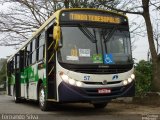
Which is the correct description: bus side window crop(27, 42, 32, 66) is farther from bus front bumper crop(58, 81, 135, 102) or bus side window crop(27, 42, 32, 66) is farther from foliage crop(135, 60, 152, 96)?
bus front bumper crop(58, 81, 135, 102)

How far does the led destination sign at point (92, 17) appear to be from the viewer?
42.4 ft

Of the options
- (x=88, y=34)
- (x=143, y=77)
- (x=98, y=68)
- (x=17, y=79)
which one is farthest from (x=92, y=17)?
(x=17, y=79)

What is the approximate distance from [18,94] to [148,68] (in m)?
6.36

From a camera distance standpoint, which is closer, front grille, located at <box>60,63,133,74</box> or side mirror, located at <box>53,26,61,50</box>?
side mirror, located at <box>53,26,61,50</box>

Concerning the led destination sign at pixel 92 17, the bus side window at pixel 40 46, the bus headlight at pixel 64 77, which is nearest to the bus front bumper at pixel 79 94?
the bus headlight at pixel 64 77

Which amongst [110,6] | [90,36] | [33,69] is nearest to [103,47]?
[90,36]

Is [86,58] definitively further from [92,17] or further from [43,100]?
[43,100]

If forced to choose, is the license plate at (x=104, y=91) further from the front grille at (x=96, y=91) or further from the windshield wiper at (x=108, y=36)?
the windshield wiper at (x=108, y=36)

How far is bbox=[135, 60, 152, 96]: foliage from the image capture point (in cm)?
1719

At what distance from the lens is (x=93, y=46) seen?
41.8 feet

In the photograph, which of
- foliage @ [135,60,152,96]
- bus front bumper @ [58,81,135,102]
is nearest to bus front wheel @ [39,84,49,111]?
bus front bumper @ [58,81,135,102]

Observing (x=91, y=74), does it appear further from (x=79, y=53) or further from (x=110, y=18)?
(x=110, y=18)

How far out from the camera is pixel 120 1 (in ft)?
62.0

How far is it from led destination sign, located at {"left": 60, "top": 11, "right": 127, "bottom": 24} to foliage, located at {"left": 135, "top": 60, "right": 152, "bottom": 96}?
4.48 m
